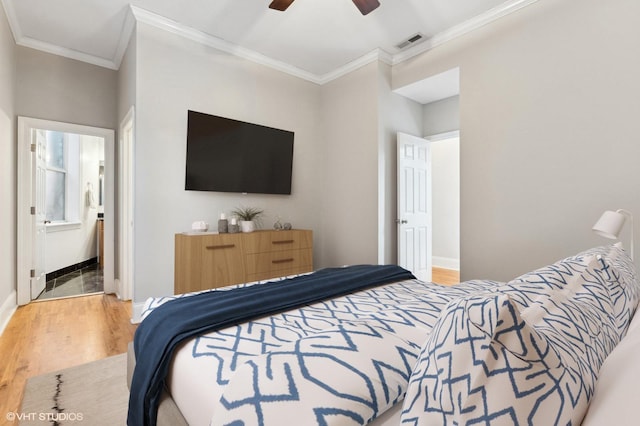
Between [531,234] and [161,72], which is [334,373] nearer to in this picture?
[531,234]

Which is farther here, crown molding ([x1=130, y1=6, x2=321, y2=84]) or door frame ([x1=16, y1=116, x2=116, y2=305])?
door frame ([x1=16, y1=116, x2=116, y2=305])

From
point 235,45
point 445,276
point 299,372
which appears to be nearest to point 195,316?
point 299,372

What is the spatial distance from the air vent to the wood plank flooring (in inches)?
156

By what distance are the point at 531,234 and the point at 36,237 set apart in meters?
5.16

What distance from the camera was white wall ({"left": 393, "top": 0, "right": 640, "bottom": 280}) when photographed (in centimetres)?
236

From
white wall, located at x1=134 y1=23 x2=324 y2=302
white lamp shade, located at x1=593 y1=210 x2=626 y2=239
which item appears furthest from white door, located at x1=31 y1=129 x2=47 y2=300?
white lamp shade, located at x1=593 y1=210 x2=626 y2=239

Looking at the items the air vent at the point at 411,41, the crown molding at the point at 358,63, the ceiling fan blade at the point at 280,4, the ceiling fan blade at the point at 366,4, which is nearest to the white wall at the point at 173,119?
the crown molding at the point at 358,63

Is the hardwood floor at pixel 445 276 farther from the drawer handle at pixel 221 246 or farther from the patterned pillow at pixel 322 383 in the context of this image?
the patterned pillow at pixel 322 383

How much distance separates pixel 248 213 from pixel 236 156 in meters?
0.68

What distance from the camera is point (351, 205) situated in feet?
13.2

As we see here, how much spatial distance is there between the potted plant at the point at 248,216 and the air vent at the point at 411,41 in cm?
251

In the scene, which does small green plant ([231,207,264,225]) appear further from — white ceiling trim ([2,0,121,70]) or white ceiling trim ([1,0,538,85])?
white ceiling trim ([2,0,121,70])

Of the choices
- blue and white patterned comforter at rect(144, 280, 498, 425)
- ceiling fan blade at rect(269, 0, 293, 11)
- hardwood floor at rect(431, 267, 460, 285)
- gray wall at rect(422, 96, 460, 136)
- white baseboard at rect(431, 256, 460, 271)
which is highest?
ceiling fan blade at rect(269, 0, 293, 11)
